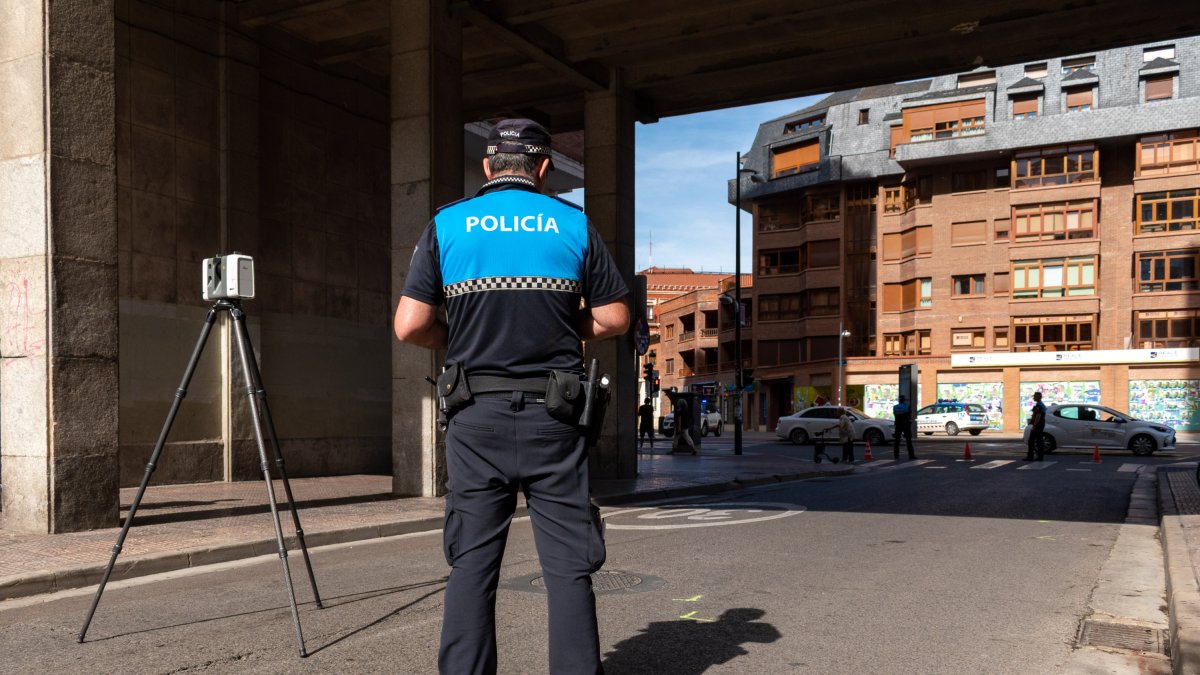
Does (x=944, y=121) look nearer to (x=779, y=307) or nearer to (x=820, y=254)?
(x=820, y=254)

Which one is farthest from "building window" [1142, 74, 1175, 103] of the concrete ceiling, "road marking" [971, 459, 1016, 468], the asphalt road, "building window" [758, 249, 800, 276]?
the asphalt road

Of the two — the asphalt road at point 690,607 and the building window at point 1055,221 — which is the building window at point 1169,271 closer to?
the building window at point 1055,221

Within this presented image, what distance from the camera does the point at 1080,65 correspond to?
54156 millimetres

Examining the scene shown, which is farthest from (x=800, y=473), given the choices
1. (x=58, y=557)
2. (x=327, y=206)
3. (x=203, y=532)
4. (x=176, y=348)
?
(x=58, y=557)

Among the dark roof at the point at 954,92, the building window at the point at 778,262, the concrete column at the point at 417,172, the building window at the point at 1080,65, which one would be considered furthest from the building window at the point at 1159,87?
the concrete column at the point at 417,172

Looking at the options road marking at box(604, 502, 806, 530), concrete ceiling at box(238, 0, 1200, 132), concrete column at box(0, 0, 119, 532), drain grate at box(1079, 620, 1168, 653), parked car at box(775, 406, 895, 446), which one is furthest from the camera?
parked car at box(775, 406, 895, 446)

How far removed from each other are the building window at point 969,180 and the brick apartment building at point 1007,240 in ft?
0.27

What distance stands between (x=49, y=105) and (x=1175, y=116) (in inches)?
2105

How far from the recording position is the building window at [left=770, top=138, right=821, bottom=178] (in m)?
64.8

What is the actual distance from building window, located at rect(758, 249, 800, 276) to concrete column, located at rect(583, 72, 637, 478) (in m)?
49.7

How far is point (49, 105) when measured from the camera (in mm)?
9172

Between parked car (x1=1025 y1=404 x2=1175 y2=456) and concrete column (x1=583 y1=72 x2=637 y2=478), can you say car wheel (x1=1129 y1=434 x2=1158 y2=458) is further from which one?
concrete column (x1=583 y1=72 x2=637 y2=478)

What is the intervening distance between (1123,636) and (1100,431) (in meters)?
26.4

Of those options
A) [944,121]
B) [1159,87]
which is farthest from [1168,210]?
[944,121]
